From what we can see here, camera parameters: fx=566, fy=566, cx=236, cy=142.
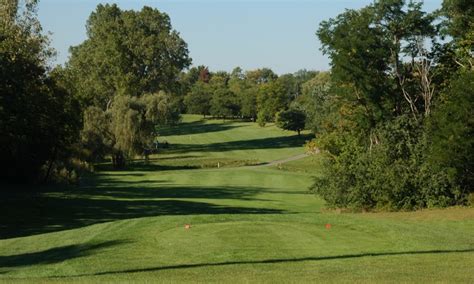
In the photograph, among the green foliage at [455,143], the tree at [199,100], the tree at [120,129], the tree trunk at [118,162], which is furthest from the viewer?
the tree at [199,100]

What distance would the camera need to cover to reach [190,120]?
14938 centimetres

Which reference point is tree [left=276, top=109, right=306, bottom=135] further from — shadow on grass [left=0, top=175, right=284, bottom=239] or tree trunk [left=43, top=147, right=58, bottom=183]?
tree trunk [left=43, top=147, right=58, bottom=183]

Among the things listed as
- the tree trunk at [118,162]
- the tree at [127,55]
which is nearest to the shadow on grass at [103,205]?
the tree trunk at [118,162]

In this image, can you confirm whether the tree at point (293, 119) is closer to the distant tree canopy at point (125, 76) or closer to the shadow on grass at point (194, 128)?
the shadow on grass at point (194, 128)

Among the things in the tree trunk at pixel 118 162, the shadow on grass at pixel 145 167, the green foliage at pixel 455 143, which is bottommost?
the shadow on grass at pixel 145 167

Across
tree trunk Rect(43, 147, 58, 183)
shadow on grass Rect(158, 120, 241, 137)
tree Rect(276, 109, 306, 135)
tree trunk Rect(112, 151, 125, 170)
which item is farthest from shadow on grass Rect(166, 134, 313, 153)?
tree trunk Rect(43, 147, 58, 183)

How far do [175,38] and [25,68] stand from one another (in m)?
56.6

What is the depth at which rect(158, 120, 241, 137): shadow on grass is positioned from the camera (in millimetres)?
124794

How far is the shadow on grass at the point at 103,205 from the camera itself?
88.7ft

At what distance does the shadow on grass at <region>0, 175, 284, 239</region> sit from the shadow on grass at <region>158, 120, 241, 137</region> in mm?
A: 74163

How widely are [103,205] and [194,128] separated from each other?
317 ft

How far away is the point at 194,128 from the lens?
131375 mm

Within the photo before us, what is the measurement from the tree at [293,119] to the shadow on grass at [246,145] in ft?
7.94

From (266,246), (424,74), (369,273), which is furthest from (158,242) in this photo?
(424,74)
